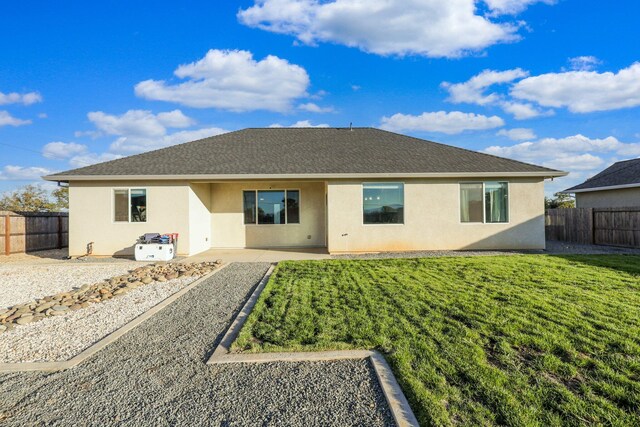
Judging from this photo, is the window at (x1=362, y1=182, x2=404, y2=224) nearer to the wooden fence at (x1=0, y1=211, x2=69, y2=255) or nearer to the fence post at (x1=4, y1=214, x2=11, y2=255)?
the fence post at (x1=4, y1=214, x2=11, y2=255)

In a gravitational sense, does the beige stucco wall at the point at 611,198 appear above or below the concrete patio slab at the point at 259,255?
above

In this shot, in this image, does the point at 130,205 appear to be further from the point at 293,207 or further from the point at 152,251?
the point at 293,207

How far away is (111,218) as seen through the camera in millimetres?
11297

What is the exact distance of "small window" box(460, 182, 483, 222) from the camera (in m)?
11.7

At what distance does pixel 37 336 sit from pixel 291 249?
29.3 feet

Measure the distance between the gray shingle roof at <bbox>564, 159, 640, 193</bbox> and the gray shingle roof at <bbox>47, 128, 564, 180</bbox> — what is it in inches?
331

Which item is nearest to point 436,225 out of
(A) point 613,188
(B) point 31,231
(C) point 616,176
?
(A) point 613,188

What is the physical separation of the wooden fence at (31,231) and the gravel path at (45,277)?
2795 mm

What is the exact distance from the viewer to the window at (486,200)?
38.3 ft

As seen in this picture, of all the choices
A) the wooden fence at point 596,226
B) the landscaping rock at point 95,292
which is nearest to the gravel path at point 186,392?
the landscaping rock at point 95,292

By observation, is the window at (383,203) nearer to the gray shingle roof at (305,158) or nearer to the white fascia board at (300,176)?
the white fascia board at (300,176)

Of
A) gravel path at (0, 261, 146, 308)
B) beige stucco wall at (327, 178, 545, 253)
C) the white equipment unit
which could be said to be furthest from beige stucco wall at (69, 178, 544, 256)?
gravel path at (0, 261, 146, 308)

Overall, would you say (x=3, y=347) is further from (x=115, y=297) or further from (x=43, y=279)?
(x=43, y=279)

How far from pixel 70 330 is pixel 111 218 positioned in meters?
7.73
